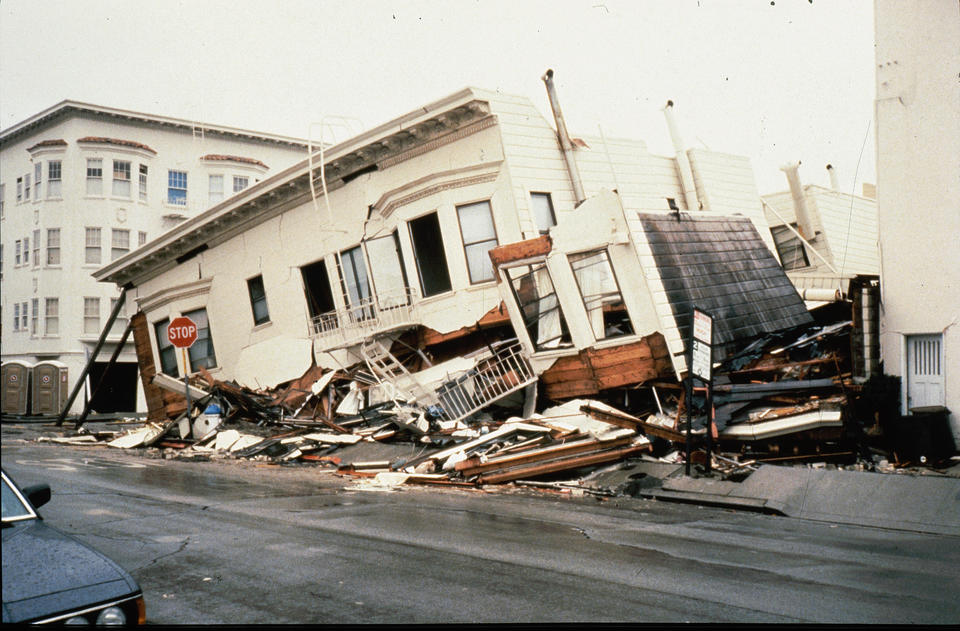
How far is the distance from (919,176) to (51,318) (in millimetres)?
24918

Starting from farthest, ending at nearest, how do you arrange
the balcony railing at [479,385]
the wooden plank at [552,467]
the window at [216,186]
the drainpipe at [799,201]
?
the window at [216,186] < the drainpipe at [799,201] < the balcony railing at [479,385] < the wooden plank at [552,467]

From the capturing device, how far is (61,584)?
355 centimetres

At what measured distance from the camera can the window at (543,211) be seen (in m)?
19.0

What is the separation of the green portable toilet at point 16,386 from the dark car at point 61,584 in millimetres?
20909

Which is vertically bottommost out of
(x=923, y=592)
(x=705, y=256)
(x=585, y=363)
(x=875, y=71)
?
(x=923, y=592)

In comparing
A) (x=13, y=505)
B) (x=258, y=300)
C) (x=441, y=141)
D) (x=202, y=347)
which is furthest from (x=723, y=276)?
(x=202, y=347)

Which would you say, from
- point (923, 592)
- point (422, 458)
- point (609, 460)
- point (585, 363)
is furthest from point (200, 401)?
point (923, 592)

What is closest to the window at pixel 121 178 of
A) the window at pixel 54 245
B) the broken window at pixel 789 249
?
the window at pixel 54 245

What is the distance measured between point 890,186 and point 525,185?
7912mm

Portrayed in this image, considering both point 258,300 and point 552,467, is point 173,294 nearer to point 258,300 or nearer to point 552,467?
point 258,300

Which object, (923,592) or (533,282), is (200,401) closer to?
(533,282)

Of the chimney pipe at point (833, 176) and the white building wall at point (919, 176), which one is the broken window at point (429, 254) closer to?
the white building wall at point (919, 176)

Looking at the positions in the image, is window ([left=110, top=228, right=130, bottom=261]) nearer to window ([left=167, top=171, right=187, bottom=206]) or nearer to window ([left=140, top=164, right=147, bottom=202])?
window ([left=140, top=164, right=147, bottom=202])

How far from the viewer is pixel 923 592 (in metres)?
5.84
